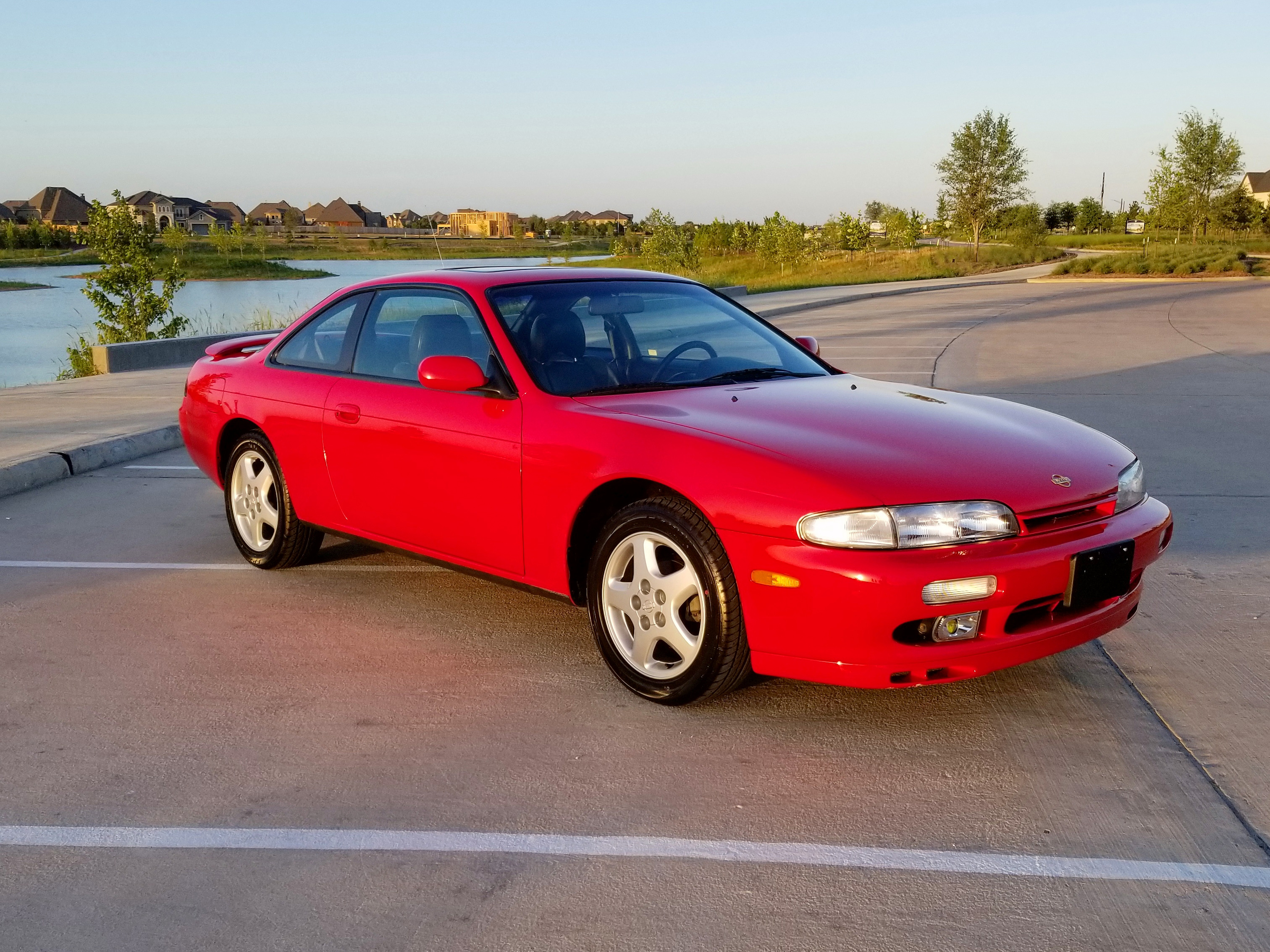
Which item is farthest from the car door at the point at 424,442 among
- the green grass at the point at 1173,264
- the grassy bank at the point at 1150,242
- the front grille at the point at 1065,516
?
the grassy bank at the point at 1150,242

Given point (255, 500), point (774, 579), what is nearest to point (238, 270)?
point (255, 500)

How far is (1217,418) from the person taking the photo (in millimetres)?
10039

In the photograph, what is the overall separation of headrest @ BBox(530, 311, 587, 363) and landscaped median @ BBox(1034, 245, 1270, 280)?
39998 millimetres

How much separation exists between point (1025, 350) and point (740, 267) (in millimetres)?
50870

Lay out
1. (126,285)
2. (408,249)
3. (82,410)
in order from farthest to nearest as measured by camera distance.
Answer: (408,249) < (126,285) < (82,410)

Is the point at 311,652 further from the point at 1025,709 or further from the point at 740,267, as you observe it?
the point at 740,267

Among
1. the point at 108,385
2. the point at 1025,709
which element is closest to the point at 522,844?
the point at 1025,709

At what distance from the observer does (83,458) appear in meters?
8.61

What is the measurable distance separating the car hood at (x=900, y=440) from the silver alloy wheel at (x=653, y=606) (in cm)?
45

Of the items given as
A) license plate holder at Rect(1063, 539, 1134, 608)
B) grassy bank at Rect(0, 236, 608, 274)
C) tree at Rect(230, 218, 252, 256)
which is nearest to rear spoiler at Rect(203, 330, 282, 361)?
license plate holder at Rect(1063, 539, 1134, 608)

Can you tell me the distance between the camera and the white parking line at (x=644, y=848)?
9.68ft

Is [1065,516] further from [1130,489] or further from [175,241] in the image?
[175,241]

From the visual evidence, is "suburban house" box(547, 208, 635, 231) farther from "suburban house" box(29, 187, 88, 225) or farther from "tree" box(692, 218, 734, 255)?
"suburban house" box(29, 187, 88, 225)

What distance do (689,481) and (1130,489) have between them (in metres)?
1.61
